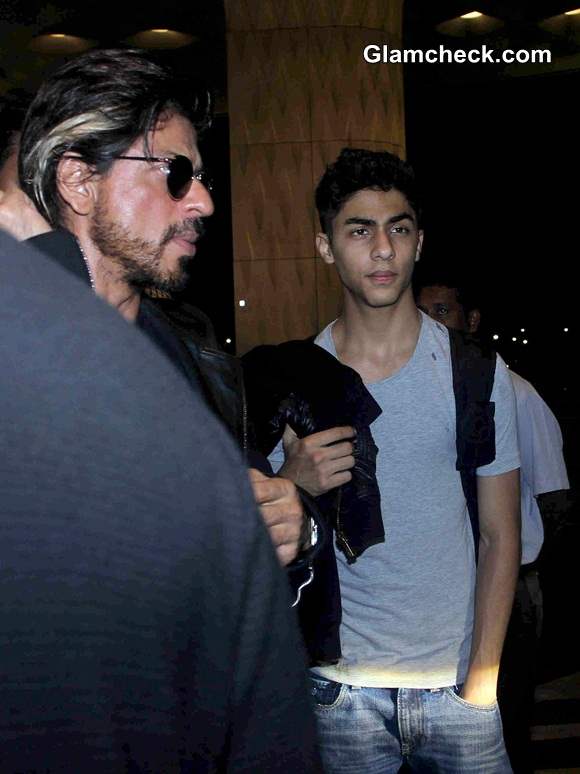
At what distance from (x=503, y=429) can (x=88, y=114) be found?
3.83ft

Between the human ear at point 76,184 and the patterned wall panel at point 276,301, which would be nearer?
the human ear at point 76,184

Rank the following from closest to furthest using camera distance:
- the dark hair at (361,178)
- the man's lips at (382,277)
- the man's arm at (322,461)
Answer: the man's arm at (322,461), the man's lips at (382,277), the dark hair at (361,178)

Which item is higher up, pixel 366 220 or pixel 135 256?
pixel 366 220

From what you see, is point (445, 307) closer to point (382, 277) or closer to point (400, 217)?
point (400, 217)

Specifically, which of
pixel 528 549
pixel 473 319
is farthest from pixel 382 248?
pixel 473 319

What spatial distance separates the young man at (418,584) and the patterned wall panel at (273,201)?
16.0 ft

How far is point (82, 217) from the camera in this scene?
5.90 feet

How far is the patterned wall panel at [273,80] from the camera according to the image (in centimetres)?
720

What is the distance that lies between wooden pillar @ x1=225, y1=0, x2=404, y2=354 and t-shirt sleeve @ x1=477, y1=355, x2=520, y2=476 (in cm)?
488

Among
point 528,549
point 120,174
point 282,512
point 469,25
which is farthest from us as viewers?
point 469,25

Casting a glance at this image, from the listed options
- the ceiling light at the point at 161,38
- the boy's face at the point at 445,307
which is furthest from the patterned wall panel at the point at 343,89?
the boy's face at the point at 445,307

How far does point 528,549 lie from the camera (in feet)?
9.88

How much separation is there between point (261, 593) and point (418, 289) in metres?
3.90

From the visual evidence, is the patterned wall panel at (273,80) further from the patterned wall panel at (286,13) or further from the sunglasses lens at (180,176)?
the sunglasses lens at (180,176)
